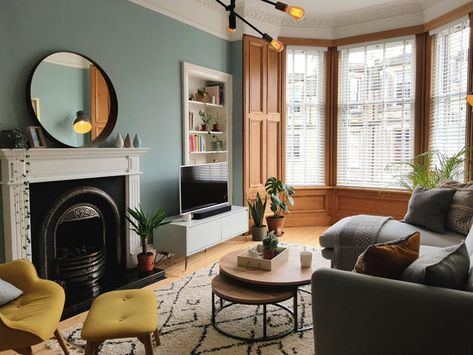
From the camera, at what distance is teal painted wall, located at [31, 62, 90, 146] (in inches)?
125

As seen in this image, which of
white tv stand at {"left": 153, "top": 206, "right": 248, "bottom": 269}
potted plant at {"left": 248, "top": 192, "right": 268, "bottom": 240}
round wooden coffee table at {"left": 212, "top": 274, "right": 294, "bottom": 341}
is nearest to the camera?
round wooden coffee table at {"left": 212, "top": 274, "right": 294, "bottom": 341}

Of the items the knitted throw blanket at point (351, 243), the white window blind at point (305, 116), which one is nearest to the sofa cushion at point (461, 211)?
the knitted throw blanket at point (351, 243)

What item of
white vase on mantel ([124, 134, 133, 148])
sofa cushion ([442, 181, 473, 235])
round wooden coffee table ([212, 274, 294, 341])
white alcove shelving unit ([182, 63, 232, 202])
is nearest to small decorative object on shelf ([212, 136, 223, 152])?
white alcove shelving unit ([182, 63, 232, 202])

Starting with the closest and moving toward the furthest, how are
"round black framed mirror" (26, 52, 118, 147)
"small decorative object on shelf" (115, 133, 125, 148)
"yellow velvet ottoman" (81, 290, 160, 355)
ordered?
1. "yellow velvet ottoman" (81, 290, 160, 355)
2. "round black framed mirror" (26, 52, 118, 147)
3. "small decorative object on shelf" (115, 133, 125, 148)

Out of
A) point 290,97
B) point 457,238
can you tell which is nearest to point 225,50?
Result: point 290,97

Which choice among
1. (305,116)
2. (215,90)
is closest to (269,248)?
(215,90)

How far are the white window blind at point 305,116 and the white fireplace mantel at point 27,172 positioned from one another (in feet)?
10.3

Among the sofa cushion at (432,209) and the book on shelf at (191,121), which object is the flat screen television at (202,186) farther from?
the sofa cushion at (432,209)

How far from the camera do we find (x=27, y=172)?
296 centimetres

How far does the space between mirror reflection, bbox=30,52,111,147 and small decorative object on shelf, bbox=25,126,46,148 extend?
98 millimetres

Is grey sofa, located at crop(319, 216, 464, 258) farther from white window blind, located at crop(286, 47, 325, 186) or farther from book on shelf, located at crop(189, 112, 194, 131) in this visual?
white window blind, located at crop(286, 47, 325, 186)

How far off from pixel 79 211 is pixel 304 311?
2087mm

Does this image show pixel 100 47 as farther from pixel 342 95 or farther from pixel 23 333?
pixel 342 95

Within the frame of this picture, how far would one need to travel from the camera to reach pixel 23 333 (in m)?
1.89
